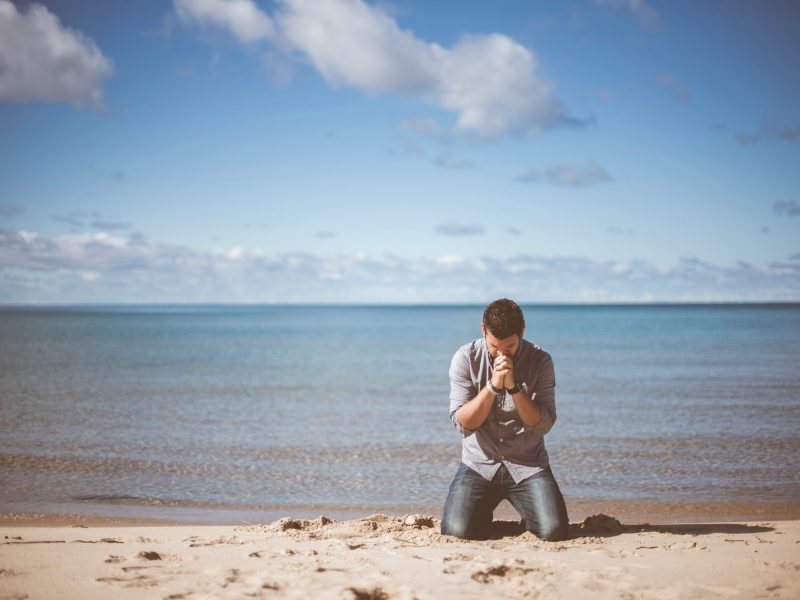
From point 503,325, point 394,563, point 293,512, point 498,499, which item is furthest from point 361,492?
point 503,325

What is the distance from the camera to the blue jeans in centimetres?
602

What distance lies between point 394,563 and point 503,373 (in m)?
1.83

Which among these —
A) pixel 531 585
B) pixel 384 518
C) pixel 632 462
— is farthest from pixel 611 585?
pixel 632 462

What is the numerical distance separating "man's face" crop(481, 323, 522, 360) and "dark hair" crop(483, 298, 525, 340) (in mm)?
40

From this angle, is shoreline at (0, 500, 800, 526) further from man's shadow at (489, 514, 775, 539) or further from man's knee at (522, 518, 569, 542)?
man's knee at (522, 518, 569, 542)

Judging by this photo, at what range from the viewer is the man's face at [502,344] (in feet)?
18.8

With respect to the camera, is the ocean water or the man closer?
the man

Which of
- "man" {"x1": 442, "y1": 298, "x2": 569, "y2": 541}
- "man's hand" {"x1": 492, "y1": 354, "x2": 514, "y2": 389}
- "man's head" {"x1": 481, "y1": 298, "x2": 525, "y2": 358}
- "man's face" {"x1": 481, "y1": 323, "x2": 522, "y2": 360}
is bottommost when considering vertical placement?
"man" {"x1": 442, "y1": 298, "x2": 569, "y2": 541}

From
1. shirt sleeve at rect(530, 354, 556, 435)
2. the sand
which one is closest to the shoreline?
the sand

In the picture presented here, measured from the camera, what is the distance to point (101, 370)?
25.3 metres

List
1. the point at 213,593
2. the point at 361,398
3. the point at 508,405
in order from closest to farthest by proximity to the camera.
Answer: the point at 213,593
the point at 508,405
the point at 361,398

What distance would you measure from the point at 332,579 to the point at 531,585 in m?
1.49

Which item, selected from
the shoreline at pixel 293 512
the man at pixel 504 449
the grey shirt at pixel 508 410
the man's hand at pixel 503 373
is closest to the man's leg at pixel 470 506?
the man at pixel 504 449

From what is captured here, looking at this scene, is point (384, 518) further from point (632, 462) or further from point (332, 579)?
point (632, 462)
